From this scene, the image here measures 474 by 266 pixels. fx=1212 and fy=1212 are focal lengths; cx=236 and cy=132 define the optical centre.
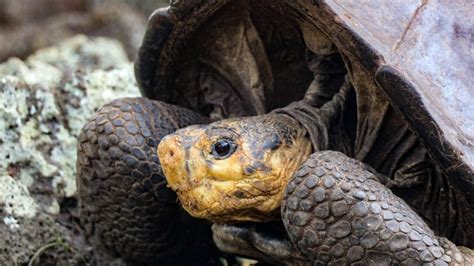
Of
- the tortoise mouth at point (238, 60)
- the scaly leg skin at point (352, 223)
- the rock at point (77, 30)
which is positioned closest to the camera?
the scaly leg skin at point (352, 223)

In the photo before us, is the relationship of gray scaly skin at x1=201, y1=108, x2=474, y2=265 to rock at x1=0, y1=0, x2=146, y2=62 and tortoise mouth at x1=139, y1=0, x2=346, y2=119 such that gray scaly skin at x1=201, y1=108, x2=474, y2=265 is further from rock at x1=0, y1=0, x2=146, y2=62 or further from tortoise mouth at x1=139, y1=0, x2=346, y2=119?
rock at x1=0, y1=0, x2=146, y2=62

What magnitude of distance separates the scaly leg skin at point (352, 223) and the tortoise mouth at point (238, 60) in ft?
1.96

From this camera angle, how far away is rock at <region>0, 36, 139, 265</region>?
441cm

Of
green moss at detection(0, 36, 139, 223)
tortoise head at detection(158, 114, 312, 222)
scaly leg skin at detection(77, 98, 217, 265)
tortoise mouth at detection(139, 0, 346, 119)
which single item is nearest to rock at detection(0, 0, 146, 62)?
green moss at detection(0, 36, 139, 223)

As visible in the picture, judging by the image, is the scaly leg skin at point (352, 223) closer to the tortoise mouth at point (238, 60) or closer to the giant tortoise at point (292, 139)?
the giant tortoise at point (292, 139)

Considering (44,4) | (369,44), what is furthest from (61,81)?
(44,4)

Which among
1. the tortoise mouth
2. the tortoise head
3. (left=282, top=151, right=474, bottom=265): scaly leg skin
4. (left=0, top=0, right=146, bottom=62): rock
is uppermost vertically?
(left=0, top=0, right=146, bottom=62): rock

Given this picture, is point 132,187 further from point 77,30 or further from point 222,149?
point 77,30

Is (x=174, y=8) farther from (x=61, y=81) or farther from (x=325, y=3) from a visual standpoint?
(x=61, y=81)

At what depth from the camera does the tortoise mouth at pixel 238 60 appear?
4.06 m

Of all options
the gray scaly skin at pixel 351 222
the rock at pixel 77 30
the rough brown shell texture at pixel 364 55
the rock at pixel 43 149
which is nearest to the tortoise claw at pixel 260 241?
the gray scaly skin at pixel 351 222

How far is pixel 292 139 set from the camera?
3816 millimetres

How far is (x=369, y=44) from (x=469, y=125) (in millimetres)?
380

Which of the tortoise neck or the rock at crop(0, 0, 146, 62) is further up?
the rock at crop(0, 0, 146, 62)
